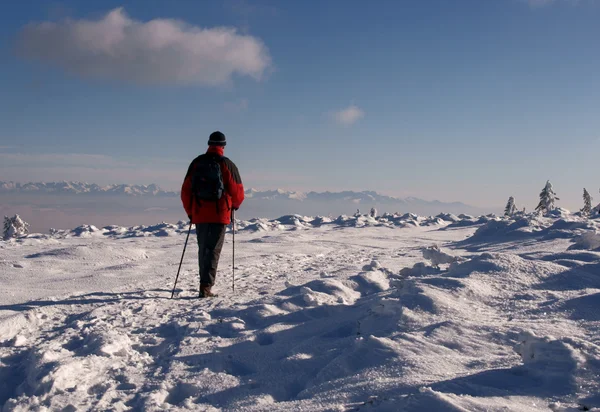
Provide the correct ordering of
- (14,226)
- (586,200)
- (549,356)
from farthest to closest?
(586,200), (14,226), (549,356)

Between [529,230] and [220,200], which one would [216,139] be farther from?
[529,230]

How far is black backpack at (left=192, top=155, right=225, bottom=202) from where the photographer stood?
648cm

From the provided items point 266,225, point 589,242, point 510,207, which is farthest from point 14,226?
point 510,207

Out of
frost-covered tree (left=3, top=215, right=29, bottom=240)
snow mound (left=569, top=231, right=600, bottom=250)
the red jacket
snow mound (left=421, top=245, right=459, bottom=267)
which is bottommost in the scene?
frost-covered tree (left=3, top=215, right=29, bottom=240)

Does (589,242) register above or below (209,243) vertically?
above

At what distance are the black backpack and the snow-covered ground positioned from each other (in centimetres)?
160

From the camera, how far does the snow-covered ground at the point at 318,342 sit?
104 inches

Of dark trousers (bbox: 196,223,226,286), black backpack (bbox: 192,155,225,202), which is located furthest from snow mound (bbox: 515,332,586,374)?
black backpack (bbox: 192,155,225,202)

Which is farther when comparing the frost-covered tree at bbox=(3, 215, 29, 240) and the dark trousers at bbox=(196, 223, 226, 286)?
the frost-covered tree at bbox=(3, 215, 29, 240)

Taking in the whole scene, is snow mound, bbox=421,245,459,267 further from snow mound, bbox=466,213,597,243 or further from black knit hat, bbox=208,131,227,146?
snow mound, bbox=466,213,597,243

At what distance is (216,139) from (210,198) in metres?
1.03

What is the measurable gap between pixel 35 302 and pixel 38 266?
3458 millimetres

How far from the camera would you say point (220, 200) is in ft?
21.9

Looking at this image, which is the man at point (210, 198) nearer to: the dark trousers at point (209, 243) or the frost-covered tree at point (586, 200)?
the dark trousers at point (209, 243)
